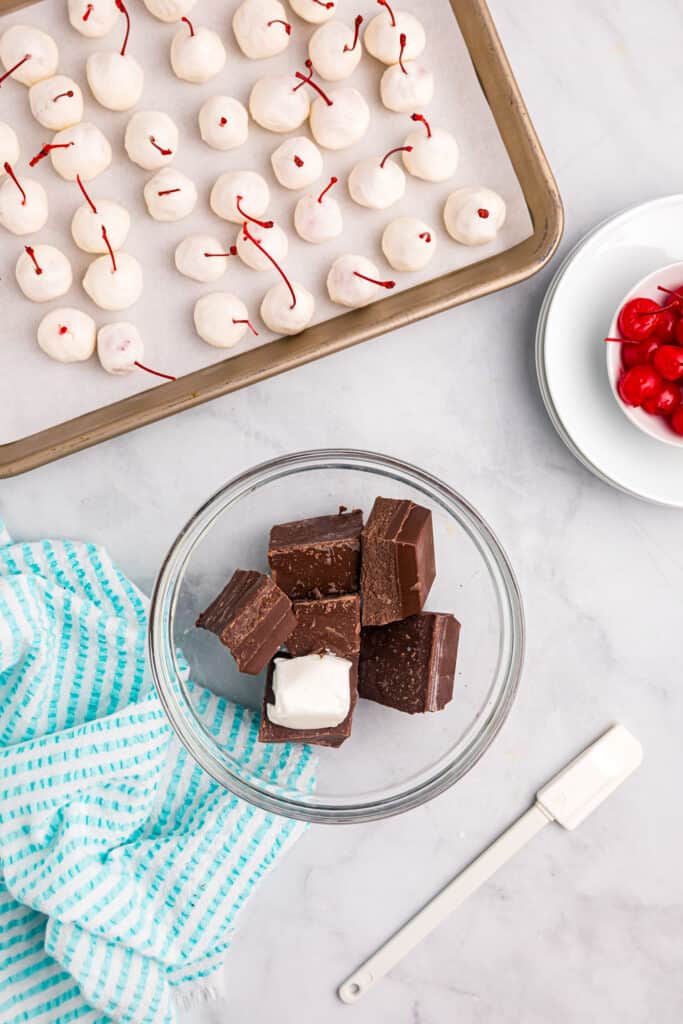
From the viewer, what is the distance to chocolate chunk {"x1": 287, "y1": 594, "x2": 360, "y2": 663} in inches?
38.5

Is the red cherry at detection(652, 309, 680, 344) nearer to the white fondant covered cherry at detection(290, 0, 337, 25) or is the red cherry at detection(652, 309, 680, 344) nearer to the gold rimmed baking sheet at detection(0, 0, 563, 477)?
the gold rimmed baking sheet at detection(0, 0, 563, 477)

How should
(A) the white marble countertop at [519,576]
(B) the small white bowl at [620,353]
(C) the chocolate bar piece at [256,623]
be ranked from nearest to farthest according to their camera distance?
(C) the chocolate bar piece at [256,623] < (B) the small white bowl at [620,353] < (A) the white marble countertop at [519,576]

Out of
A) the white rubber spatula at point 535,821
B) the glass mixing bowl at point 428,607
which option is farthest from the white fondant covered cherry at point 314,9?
the white rubber spatula at point 535,821

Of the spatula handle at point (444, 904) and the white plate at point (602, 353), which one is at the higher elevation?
the white plate at point (602, 353)

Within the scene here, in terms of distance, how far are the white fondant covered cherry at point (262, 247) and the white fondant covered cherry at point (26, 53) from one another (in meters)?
0.31

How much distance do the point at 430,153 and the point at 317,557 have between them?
54 cm

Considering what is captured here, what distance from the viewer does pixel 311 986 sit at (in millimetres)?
1173

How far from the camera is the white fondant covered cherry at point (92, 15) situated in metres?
1.07

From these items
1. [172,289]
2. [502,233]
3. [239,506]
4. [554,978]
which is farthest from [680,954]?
[172,289]

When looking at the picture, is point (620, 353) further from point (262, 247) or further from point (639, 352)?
point (262, 247)

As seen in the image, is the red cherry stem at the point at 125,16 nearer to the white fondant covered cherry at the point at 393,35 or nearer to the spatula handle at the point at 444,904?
the white fondant covered cherry at the point at 393,35

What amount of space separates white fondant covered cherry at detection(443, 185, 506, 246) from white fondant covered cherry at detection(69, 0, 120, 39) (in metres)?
0.48

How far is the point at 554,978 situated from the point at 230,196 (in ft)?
3.75

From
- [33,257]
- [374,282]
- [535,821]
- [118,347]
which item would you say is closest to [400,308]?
[374,282]
